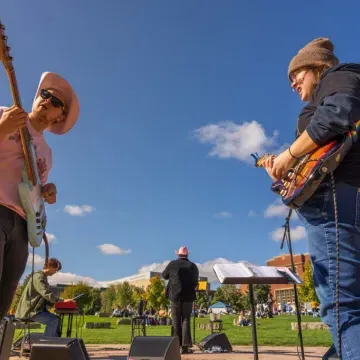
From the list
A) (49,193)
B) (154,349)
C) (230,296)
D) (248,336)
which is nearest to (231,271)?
(154,349)

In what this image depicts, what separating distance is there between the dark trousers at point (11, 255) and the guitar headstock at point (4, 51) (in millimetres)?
968

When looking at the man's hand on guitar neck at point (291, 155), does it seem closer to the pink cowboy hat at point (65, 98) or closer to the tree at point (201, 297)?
the pink cowboy hat at point (65, 98)

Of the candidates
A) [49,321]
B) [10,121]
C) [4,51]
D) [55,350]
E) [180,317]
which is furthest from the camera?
[180,317]

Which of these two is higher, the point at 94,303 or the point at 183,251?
the point at 94,303

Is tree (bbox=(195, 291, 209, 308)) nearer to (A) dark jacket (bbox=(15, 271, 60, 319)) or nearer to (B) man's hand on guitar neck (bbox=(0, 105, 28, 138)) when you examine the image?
(A) dark jacket (bbox=(15, 271, 60, 319))

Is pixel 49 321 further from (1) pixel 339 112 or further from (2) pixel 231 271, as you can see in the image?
(1) pixel 339 112

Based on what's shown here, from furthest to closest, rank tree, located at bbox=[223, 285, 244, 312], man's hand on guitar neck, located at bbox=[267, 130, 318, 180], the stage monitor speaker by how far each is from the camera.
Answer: tree, located at bbox=[223, 285, 244, 312] < the stage monitor speaker < man's hand on guitar neck, located at bbox=[267, 130, 318, 180]

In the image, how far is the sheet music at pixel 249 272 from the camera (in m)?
4.16

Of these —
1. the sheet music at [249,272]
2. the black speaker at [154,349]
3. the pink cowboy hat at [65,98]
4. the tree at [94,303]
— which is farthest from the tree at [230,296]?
the pink cowboy hat at [65,98]

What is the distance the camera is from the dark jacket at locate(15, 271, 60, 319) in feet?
24.0

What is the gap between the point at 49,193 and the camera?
2.96m

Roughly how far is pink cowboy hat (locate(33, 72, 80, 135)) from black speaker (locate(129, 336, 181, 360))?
2.27 metres

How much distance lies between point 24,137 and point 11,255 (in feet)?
2.63

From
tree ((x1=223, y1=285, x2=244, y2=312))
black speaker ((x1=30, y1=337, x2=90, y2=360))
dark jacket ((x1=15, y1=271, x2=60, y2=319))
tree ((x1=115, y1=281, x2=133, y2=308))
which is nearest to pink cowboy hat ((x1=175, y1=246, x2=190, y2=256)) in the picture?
dark jacket ((x1=15, y1=271, x2=60, y2=319))
